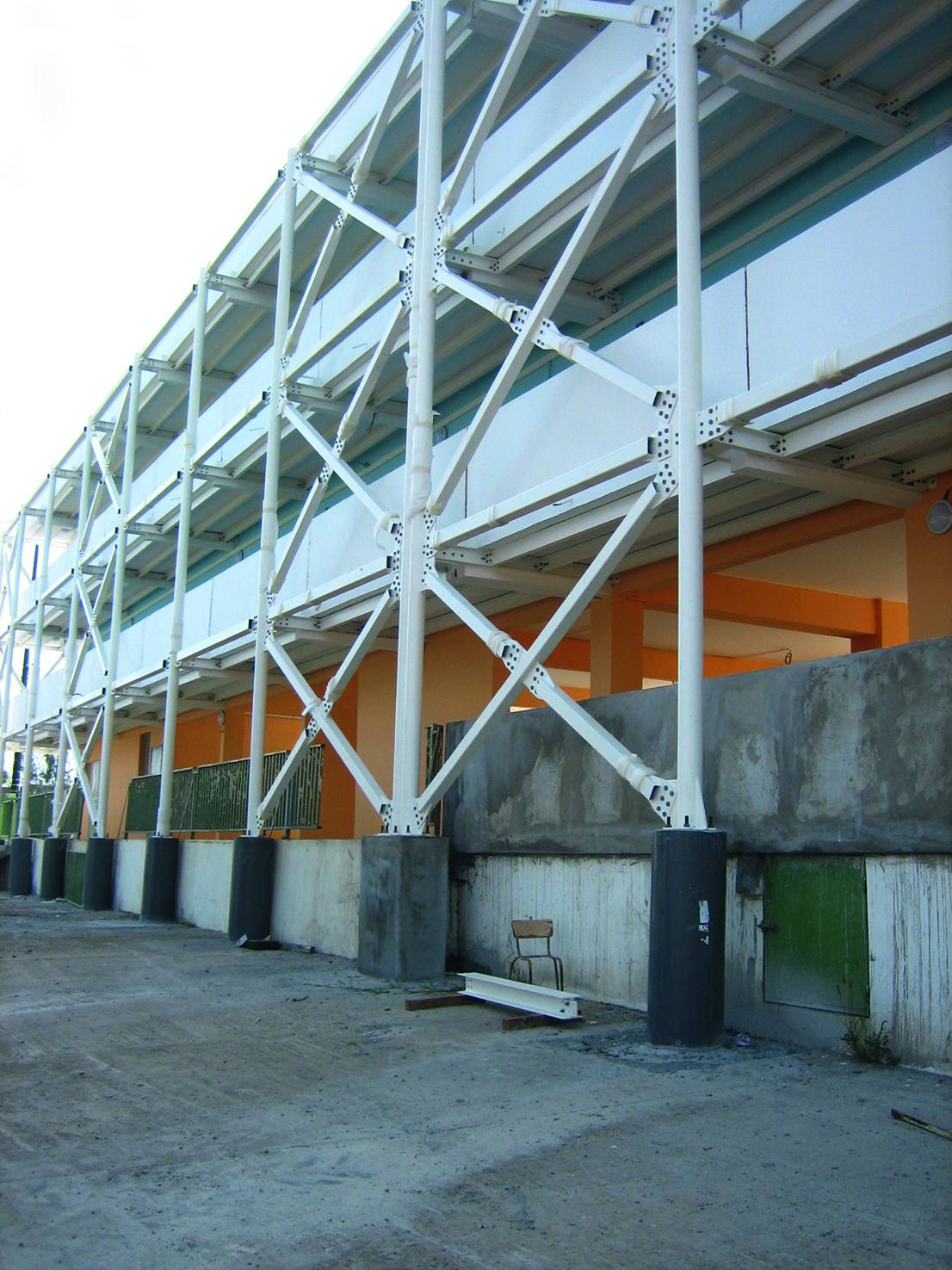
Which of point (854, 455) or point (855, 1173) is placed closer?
point (855, 1173)

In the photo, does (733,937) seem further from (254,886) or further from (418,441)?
(254,886)

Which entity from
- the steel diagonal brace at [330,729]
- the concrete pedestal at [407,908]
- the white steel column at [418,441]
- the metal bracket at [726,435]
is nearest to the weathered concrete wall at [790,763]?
the concrete pedestal at [407,908]

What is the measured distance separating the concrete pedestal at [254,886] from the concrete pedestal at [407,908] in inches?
155

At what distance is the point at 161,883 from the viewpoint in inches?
792

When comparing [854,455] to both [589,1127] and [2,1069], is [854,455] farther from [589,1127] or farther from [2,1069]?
[2,1069]

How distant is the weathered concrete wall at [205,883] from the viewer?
18.2 metres

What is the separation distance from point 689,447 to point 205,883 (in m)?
13.1

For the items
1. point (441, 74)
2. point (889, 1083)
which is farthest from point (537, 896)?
point (441, 74)

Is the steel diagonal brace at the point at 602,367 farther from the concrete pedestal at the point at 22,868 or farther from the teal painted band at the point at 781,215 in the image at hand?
the concrete pedestal at the point at 22,868

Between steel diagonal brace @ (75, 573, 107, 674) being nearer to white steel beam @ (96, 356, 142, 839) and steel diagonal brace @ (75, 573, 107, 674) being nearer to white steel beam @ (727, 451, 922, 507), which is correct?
white steel beam @ (96, 356, 142, 839)

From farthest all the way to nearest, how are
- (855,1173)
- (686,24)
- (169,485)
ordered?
1. (169,485)
2. (686,24)
3. (855,1173)

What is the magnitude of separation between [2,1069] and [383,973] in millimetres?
4387

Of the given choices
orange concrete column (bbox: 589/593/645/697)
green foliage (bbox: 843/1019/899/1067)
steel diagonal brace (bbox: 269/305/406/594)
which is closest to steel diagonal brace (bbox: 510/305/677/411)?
steel diagonal brace (bbox: 269/305/406/594)

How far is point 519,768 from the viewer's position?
11.5 metres
